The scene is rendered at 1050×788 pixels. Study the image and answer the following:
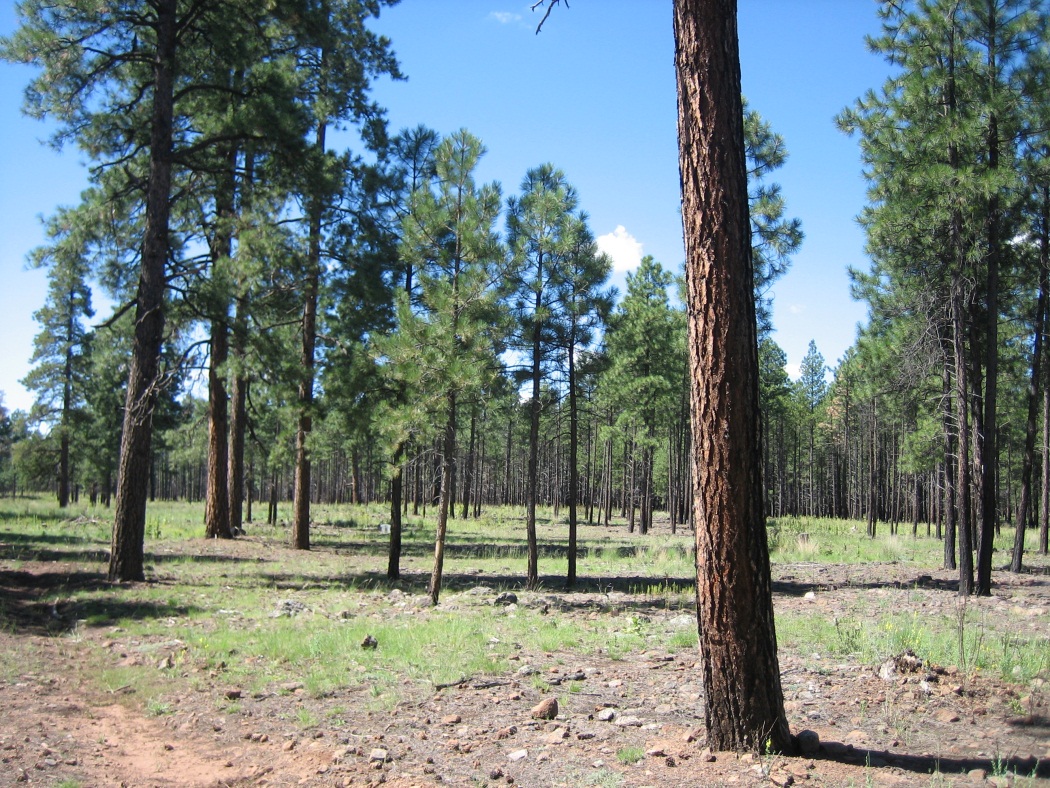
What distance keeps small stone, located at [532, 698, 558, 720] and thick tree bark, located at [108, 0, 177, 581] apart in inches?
337

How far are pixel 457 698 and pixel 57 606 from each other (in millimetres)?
6952

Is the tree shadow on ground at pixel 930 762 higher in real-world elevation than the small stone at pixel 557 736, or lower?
higher

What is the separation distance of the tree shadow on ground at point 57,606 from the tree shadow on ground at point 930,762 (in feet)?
28.1

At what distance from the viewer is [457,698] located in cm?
624

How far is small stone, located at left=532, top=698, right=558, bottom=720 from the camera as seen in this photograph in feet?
18.5

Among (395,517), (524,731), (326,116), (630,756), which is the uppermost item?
(326,116)

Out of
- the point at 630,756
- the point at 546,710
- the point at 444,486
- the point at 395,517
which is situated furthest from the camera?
the point at 395,517

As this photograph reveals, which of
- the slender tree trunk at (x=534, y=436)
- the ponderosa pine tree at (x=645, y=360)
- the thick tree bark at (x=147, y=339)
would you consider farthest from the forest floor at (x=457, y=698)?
the ponderosa pine tree at (x=645, y=360)

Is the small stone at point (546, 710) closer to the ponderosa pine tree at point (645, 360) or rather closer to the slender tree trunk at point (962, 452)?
the slender tree trunk at point (962, 452)

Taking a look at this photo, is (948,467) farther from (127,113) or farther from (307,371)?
(127,113)

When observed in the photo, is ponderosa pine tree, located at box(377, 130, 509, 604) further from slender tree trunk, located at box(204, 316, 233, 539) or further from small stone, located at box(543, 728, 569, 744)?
slender tree trunk, located at box(204, 316, 233, 539)

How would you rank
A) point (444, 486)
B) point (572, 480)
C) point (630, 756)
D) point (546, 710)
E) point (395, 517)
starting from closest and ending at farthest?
point (630, 756) < point (546, 710) < point (444, 486) < point (395, 517) < point (572, 480)

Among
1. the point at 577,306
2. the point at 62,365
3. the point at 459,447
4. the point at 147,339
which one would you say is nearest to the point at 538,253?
the point at 577,306

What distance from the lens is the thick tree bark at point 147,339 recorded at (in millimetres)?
11516
